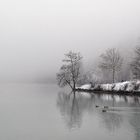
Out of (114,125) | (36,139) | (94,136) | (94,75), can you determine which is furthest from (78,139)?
(94,75)

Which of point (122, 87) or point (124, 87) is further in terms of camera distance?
point (122, 87)

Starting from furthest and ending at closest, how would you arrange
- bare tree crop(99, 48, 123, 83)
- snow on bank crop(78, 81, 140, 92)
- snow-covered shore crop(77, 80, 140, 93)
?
bare tree crop(99, 48, 123, 83) < snow-covered shore crop(77, 80, 140, 93) < snow on bank crop(78, 81, 140, 92)

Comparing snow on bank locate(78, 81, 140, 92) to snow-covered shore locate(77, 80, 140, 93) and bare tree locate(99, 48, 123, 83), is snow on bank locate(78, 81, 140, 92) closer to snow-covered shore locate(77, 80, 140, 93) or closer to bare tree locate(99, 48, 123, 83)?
snow-covered shore locate(77, 80, 140, 93)

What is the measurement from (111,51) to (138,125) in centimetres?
5666

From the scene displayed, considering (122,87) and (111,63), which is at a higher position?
(111,63)

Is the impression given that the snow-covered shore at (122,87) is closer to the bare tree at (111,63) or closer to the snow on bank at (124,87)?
the snow on bank at (124,87)

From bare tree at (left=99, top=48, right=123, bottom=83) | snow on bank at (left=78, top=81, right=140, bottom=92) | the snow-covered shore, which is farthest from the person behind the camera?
bare tree at (left=99, top=48, right=123, bottom=83)

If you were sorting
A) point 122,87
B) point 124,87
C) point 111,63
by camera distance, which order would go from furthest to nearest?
point 111,63
point 122,87
point 124,87

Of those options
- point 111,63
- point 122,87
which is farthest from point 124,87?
point 111,63

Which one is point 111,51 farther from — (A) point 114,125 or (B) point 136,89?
(A) point 114,125

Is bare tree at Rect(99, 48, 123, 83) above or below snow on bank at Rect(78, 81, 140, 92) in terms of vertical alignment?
above

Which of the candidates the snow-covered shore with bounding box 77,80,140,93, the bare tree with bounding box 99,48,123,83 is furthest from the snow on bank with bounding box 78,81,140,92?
the bare tree with bounding box 99,48,123,83

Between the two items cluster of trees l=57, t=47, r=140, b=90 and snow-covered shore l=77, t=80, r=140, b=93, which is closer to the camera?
snow-covered shore l=77, t=80, r=140, b=93

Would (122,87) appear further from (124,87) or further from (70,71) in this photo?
(70,71)
